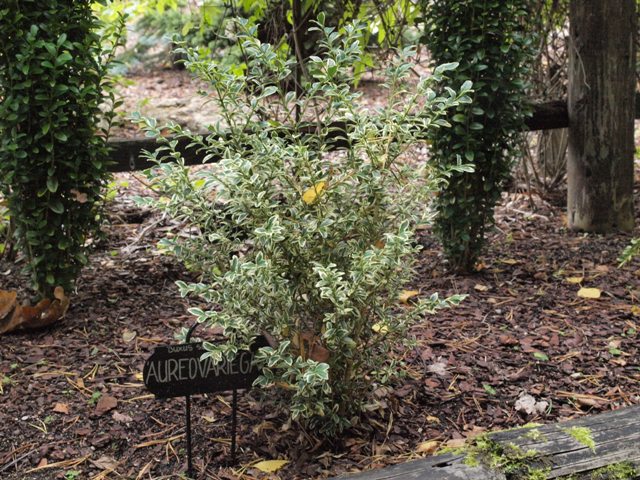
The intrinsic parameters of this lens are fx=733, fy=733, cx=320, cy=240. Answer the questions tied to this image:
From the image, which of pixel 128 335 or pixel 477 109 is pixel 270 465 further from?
pixel 477 109

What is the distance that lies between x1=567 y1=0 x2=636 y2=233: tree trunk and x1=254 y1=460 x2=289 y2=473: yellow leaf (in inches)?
125

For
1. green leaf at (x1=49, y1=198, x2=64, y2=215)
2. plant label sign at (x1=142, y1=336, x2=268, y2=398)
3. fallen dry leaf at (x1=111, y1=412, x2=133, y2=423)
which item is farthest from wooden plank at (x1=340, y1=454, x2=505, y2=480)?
green leaf at (x1=49, y1=198, x2=64, y2=215)

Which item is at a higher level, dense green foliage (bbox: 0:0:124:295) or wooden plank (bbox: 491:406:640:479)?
dense green foliage (bbox: 0:0:124:295)

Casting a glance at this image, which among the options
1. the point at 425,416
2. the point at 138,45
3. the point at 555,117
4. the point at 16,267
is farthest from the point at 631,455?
the point at 138,45

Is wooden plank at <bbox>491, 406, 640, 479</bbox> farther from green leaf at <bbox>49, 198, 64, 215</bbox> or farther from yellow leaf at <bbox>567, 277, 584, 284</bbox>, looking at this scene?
green leaf at <bbox>49, 198, 64, 215</bbox>

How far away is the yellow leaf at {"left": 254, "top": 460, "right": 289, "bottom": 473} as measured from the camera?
2422mm

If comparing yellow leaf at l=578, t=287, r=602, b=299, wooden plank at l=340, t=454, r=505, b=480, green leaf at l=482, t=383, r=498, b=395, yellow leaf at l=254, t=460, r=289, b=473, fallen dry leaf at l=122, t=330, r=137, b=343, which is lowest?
yellow leaf at l=254, t=460, r=289, b=473

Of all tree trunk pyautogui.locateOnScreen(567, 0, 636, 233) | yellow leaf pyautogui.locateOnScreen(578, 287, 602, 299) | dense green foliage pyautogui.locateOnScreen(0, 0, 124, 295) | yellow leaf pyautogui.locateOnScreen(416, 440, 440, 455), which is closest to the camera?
yellow leaf pyautogui.locateOnScreen(416, 440, 440, 455)

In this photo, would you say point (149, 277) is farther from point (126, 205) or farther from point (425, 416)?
point (425, 416)

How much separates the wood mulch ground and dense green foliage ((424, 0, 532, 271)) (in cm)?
32

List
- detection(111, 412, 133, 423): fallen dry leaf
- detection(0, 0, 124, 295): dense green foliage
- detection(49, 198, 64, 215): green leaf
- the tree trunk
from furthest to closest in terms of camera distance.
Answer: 1. the tree trunk
2. detection(49, 198, 64, 215): green leaf
3. detection(0, 0, 124, 295): dense green foliage
4. detection(111, 412, 133, 423): fallen dry leaf

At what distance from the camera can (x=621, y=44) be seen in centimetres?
465

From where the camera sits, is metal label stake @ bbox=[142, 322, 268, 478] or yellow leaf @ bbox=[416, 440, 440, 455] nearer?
metal label stake @ bbox=[142, 322, 268, 478]

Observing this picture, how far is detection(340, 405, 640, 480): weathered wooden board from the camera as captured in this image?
2.15 meters
